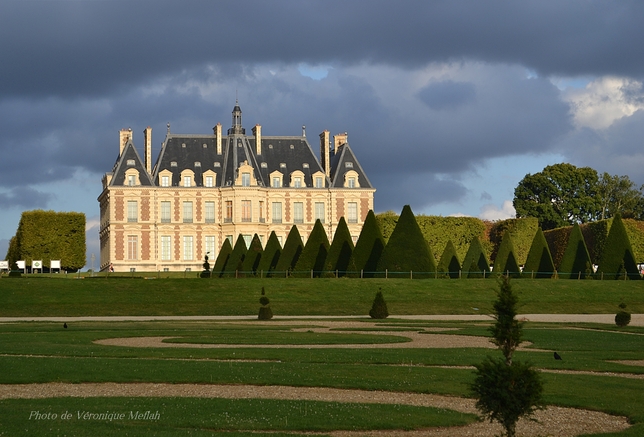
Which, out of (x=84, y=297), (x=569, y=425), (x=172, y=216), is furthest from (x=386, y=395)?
(x=172, y=216)

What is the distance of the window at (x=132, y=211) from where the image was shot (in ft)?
256

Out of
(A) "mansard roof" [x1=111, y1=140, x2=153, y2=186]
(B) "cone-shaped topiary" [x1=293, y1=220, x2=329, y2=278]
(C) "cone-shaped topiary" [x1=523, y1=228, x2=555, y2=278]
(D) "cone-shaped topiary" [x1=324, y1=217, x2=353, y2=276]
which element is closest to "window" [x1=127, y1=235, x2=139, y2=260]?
(A) "mansard roof" [x1=111, y1=140, x2=153, y2=186]

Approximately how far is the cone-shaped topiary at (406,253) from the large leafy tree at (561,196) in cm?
4438

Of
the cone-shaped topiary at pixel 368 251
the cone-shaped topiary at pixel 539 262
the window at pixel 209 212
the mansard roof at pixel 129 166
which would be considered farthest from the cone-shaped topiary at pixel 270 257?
the mansard roof at pixel 129 166

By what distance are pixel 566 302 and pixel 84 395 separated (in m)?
33.9

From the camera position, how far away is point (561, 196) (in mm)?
93188

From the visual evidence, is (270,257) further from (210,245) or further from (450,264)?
(210,245)

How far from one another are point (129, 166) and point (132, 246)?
6.57 m

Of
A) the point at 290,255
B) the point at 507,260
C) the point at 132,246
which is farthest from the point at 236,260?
the point at 132,246

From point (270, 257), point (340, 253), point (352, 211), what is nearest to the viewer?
point (340, 253)

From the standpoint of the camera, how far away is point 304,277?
170 ft

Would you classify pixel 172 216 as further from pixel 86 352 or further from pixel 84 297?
pixel 86 352

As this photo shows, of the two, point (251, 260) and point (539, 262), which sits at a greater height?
point (251, 260)

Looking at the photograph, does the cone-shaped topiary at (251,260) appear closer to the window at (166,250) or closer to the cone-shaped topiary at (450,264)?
the cone-shaped topiary at (450,264)
